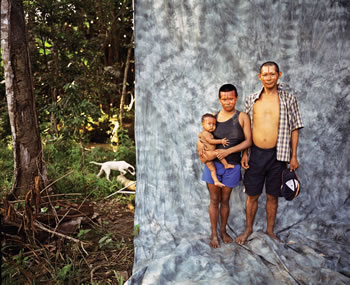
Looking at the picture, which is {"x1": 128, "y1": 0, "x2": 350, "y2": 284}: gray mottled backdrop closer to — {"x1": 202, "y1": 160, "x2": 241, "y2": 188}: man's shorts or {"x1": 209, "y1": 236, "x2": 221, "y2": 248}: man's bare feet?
{"x1": 209, "y1": 236, "x2": 221, "y2": 248}: man's bare feet

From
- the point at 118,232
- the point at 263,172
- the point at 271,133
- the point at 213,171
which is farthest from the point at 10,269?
the point at 271,133

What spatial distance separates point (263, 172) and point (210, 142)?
0.54m

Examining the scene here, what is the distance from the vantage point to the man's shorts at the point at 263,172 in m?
2.68

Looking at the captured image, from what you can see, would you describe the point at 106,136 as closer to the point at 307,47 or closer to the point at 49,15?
the point at 49,15

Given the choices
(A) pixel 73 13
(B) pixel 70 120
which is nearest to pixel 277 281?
(B) pixel 70 120

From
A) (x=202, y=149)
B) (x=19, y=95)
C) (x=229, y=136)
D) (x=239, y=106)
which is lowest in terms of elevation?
(x=202, y=149)

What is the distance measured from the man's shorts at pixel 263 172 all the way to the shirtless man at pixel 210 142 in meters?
0.22

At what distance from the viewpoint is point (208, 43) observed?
297cm

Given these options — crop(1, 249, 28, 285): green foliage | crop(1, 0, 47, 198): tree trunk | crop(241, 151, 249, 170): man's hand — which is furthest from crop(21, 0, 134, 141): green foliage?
crop(241, 151, 249, 170): man's hand

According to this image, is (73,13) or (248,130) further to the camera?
(73,13)

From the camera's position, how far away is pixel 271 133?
2.65 metres

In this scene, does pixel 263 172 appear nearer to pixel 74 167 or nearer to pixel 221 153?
pixel 221 153

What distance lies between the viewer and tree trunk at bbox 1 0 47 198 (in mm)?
3531

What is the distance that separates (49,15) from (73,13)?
15.7 inches
